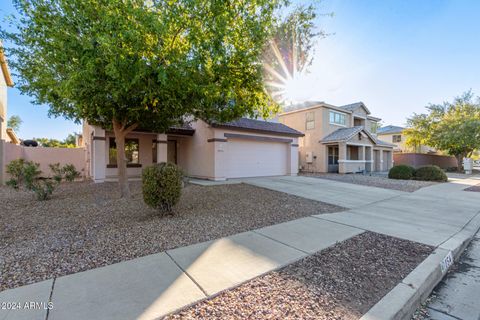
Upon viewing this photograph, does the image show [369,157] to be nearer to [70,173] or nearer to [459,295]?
[459,295]

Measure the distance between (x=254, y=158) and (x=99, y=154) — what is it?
8679 millimetres

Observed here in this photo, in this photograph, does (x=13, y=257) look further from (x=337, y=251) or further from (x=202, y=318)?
(x=337, y=251)

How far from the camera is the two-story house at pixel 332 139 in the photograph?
65.4ft

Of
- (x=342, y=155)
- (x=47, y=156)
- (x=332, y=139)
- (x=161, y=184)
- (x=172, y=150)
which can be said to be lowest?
(x=161, y=184)

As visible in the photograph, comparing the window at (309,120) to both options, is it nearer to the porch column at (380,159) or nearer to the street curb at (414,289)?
Answer: the porch column at (380,159)

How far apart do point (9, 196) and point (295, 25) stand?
1179 cm

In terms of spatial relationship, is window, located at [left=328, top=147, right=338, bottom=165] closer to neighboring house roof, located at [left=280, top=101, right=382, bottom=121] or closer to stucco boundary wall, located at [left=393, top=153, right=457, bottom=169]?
neighboring house roof, located at [left=280, top=101, right=382, bottom=121]

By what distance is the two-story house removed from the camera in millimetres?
19938

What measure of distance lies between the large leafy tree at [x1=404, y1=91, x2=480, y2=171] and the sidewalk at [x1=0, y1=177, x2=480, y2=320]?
24.2 metres

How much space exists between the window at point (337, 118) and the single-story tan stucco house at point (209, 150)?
6904mm

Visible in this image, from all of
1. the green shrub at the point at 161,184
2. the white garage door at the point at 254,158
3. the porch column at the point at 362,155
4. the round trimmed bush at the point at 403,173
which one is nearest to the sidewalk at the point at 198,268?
the green shrub at the point at 161,184

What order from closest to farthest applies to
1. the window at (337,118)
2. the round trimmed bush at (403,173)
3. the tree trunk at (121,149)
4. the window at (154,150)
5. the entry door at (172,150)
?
the tree trunk at (121,149) < the window at (154,150) < the round trimmed bush at (403,173) < the entry door at (172,150) < the window at (337,118)

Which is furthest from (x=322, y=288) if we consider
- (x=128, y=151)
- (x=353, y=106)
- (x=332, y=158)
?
(x=353, y=106)

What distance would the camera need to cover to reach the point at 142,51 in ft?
16.6
